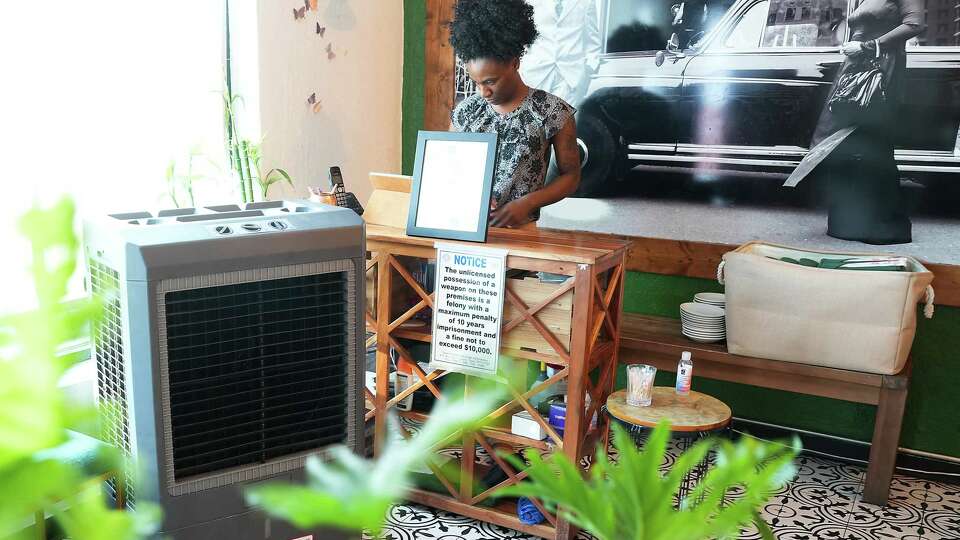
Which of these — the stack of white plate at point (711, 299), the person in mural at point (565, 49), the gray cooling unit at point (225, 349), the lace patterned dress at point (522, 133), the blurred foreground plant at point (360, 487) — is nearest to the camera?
the blurred foreground plant at point (360, 487)

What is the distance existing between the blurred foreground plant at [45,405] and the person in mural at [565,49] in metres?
3.43

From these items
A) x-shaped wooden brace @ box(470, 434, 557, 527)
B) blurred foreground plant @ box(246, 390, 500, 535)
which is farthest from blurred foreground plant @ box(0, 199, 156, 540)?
x-shaped wooden brace @ box(470, 434, 557, 527)

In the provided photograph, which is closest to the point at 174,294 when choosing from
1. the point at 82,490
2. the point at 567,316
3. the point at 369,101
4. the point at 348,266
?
the point at 348,266

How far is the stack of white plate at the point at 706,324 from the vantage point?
3096 millimetres

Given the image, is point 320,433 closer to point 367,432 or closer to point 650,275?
point 367,432

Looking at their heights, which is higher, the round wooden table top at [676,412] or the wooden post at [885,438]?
the round wooden table top at [676,412]

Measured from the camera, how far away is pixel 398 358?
2.79 m

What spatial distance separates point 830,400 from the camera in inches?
131

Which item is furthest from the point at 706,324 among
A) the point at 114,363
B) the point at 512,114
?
the point at 114,363

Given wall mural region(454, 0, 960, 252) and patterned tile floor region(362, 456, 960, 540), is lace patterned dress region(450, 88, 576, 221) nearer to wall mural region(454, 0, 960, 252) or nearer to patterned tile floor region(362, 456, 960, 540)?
wall mural region(454, 0, 960, 252)

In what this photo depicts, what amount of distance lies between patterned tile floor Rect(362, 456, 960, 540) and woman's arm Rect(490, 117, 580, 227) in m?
1.05

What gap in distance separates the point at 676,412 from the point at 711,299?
1037 millimetres

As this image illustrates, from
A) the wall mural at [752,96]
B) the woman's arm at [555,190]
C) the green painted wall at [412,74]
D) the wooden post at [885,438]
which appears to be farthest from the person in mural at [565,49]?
the wooden post at [885,438]

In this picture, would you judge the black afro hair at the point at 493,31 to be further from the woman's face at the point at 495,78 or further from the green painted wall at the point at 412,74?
the green painted wall at the point at 412,74
